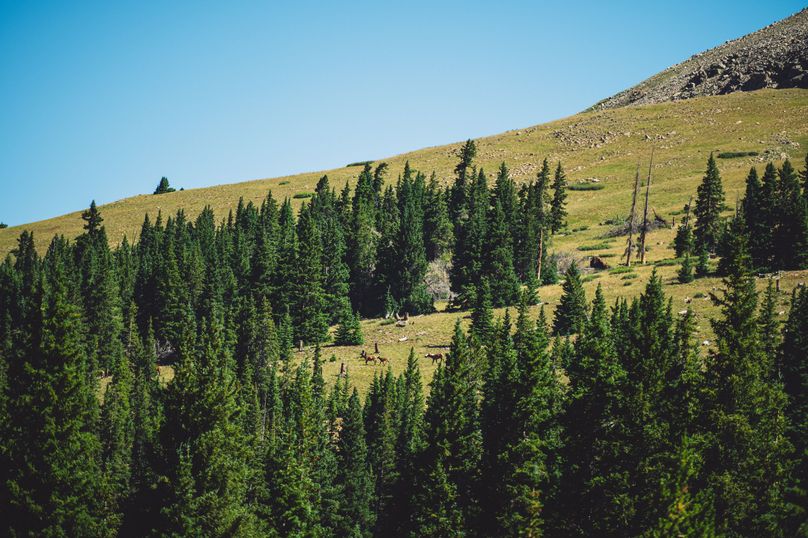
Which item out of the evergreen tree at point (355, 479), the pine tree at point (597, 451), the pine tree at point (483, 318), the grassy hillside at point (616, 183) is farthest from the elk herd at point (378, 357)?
the pine tree at point (597, 451)

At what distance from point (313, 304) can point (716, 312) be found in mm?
52285

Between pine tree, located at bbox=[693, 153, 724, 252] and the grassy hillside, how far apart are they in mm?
5734

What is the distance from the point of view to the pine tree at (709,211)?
315 ft

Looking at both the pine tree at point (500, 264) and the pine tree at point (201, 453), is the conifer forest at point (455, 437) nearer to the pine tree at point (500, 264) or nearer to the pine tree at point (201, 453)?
the pine tree at point (201, 453)

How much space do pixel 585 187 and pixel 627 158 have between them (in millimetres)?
23993

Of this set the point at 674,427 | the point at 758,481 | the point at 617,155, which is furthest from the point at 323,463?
the point at 617,155

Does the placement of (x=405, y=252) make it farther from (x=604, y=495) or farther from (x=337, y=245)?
(x=604, y=495)

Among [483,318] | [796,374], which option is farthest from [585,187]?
[796,374]

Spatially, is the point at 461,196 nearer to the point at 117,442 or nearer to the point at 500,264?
the point at 500,264

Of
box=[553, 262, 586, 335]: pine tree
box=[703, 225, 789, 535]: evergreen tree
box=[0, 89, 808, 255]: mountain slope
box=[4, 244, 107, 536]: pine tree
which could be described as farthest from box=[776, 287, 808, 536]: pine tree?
box=[0, 89, 808, 255]: mountain slope

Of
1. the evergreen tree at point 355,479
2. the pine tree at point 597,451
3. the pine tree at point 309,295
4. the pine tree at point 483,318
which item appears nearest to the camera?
the pine tree at point 597,451

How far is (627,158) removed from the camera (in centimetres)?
17362

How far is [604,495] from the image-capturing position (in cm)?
3122

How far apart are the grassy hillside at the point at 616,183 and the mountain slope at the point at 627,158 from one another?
28 cm
